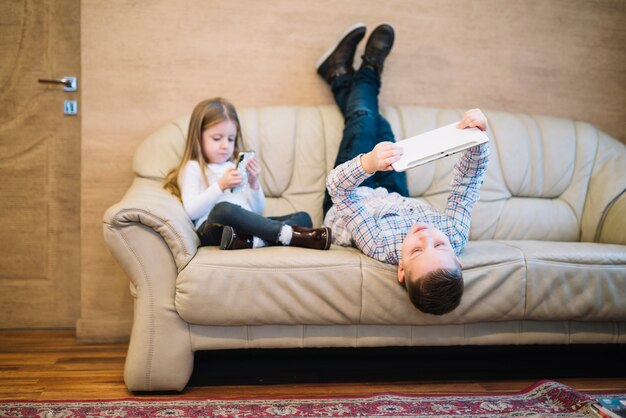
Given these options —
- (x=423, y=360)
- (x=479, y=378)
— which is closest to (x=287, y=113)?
(x=423, y=360)

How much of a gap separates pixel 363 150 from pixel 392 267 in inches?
26.9

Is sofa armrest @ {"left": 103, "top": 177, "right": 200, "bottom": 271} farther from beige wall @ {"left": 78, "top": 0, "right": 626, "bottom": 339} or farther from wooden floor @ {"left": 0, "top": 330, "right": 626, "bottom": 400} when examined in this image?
beige wall @ {"left": 78, "top": 0, "right": 626, "bottom": 339}

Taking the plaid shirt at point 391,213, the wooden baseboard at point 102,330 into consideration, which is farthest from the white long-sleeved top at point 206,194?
the wooden baseboard at point 102,330

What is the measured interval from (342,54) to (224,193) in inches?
37.4

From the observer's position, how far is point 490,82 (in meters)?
2.95

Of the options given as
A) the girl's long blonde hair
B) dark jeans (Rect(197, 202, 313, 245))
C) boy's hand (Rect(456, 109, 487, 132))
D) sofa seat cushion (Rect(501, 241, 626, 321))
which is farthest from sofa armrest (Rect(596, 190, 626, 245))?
the girl's long blonde hair

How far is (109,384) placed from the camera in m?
1.96

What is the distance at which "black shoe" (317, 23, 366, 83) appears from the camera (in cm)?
262

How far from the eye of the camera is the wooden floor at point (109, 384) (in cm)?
186

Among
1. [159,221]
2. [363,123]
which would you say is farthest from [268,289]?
[363,123]

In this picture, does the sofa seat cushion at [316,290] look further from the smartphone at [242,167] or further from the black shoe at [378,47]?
the black shoe at [378,47]

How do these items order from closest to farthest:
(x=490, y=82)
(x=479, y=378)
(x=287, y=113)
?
(x=479, y=378), (x=287, y=113), (x=490, y=82)

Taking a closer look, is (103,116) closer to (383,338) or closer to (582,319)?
(383,338)

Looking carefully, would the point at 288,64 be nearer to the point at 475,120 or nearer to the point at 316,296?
the point at 475,120
